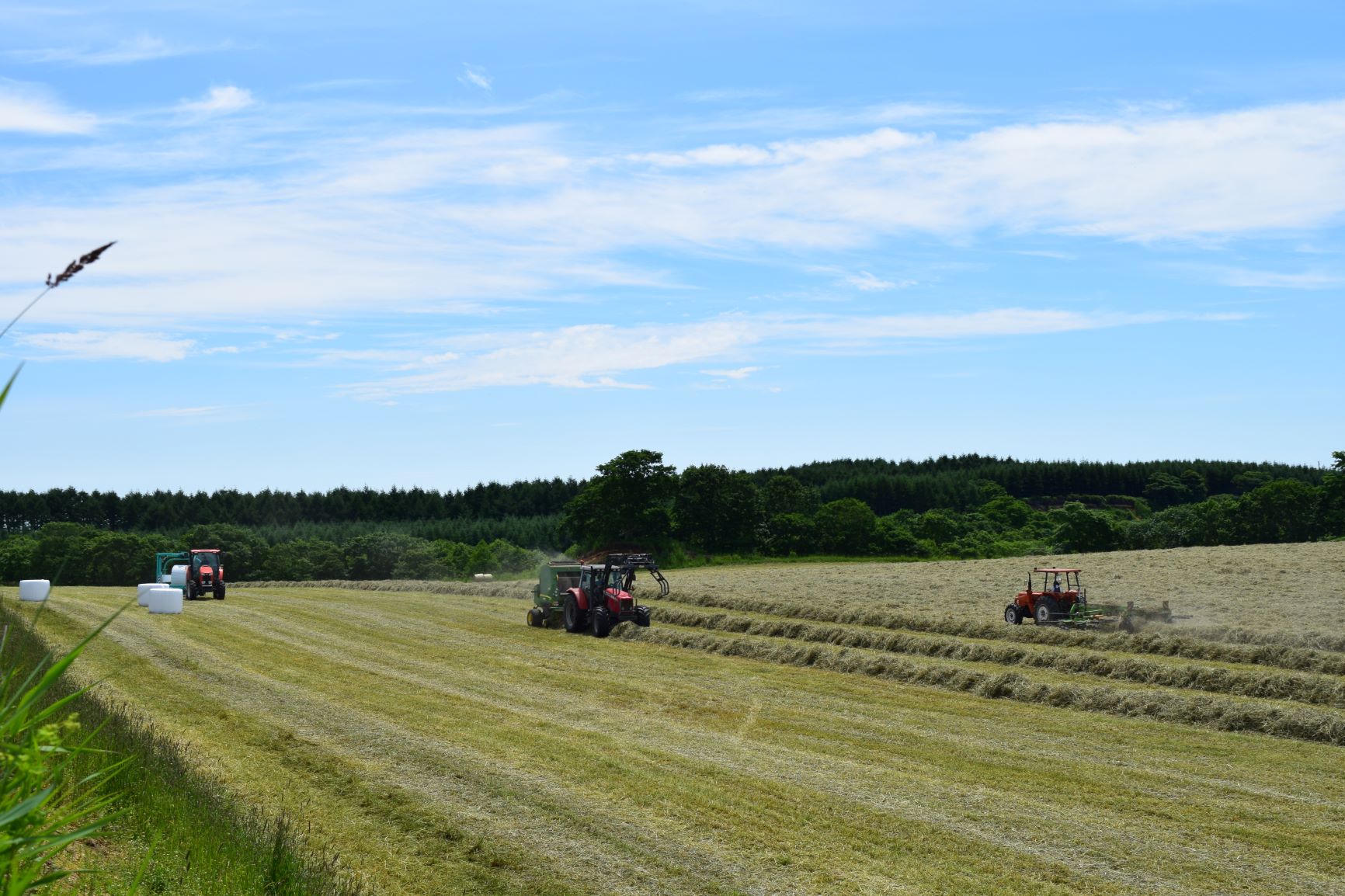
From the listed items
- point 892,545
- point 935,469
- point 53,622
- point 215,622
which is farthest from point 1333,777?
point 935,469

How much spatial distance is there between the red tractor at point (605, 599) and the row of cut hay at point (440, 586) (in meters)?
13.0

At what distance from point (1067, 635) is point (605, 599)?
1165 cm

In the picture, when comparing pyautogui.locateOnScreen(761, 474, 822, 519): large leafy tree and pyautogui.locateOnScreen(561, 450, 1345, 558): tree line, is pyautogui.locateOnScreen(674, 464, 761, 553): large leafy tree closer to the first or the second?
pyautogui.locateOnScreen(561, 450, 1345, 558): tree line

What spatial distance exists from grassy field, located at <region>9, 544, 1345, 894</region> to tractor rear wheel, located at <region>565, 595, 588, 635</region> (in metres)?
0.80

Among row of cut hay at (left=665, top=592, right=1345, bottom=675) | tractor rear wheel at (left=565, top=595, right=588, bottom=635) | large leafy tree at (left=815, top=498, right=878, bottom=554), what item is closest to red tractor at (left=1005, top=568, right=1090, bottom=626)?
row of cut hay at (left=665, top=592, right=1345, bottom=675)

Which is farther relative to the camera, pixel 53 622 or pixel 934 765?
pixel 53 622

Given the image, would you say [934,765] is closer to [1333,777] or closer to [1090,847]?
[1090,847]

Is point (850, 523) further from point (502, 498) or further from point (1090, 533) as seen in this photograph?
point (502, 498)

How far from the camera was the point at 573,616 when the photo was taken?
3122cm

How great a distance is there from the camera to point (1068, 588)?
1257 inches

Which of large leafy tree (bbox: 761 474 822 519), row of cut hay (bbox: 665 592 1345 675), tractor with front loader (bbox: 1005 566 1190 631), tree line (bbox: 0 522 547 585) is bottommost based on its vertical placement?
tree line (bbox: 0 522 547 585)

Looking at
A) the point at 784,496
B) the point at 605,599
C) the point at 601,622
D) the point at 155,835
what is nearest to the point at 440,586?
the point at 605,599

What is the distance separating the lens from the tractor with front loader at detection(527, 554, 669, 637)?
99.0 feet

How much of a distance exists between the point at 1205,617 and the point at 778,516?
56.1 metres
